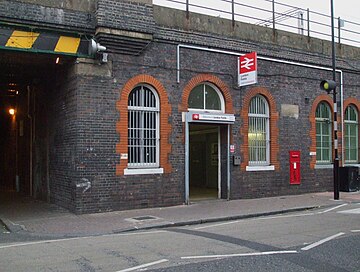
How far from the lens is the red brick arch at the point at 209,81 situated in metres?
14.7

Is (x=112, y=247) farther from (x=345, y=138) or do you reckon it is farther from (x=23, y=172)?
(x=345, y=138)

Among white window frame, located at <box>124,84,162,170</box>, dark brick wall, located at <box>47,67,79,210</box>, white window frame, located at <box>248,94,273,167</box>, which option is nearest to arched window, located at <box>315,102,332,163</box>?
white window frame, located at <box>248,94,273,167</box>

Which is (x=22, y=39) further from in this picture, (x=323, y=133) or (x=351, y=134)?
(x=351, y=134)

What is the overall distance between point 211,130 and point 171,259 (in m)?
12.0

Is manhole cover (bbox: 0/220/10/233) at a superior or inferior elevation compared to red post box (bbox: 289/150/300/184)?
inferior

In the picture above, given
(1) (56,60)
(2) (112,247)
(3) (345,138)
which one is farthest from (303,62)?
(2) (112,247)

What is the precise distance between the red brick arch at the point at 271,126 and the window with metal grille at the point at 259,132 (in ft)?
0.53

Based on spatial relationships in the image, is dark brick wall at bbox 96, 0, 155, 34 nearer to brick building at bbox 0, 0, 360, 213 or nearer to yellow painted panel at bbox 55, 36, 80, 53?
brick building at bbox 0, 0, 360, 213

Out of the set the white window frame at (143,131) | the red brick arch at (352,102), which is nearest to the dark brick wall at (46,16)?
the white window frame at (143,131)

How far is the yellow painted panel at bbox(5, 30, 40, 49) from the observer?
39.2 feet

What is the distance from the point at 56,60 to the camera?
13.4 meters

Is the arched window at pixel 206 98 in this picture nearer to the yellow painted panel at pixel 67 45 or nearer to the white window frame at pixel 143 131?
the white window frame at pixel 143 131

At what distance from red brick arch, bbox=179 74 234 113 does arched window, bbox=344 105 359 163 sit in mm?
7207

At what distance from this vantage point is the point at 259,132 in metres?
16.8
